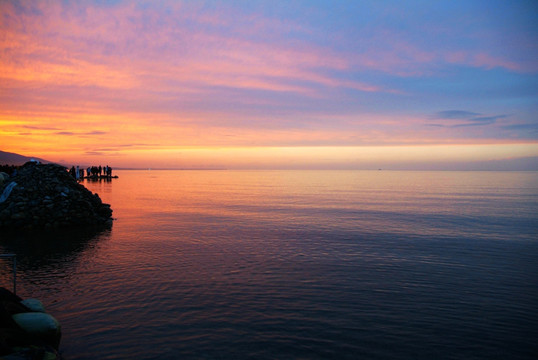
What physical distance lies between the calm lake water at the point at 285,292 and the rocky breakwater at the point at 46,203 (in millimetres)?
1925

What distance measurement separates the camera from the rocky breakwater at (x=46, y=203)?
19.8 m

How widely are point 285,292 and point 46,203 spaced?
16619mm

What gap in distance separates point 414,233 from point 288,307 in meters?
12.9

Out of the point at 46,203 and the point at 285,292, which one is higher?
the point at 46,203

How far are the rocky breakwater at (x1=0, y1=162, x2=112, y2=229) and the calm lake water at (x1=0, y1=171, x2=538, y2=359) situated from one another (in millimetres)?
1925

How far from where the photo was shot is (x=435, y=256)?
14.7m

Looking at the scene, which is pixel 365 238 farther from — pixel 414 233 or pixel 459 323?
pixel 459 323

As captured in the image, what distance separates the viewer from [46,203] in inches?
813

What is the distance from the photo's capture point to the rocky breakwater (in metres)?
19.8

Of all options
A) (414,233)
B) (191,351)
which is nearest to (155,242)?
(191,351)

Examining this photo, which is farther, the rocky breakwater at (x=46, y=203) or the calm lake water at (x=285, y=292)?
the rocky breakwater at (x=46, y=203)

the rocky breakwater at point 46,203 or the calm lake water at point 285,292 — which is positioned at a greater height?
the rocky breakwater at point 46,203

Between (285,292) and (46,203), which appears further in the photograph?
(46,203)

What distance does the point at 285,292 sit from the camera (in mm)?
10320
